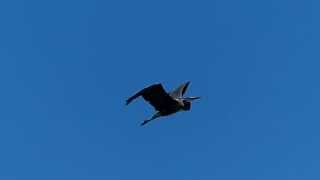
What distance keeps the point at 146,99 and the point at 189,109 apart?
217 centimetres

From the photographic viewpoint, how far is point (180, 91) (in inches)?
1594

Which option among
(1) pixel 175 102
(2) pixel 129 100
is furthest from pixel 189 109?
(2) pixel 129 100

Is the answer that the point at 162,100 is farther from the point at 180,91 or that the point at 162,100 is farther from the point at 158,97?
the point at 180,91

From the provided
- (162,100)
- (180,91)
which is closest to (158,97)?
(162,100)

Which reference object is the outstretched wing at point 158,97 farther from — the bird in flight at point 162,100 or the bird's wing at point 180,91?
the bird's wing at point 180,91

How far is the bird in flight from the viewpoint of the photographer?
36.8 meters

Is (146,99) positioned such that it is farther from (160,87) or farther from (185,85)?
(185,85)

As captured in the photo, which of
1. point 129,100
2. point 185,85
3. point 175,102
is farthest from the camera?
point 185,85

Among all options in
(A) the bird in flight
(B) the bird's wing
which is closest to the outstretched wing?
(A) the bird in flight

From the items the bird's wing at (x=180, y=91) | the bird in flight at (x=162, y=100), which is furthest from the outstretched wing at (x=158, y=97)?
the bird's wing at (x=180, y=91)

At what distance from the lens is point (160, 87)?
1452 inches

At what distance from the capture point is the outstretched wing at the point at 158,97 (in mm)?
36656

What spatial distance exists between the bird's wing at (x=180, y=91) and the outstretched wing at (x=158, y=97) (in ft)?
5.97

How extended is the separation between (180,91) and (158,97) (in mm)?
3260
